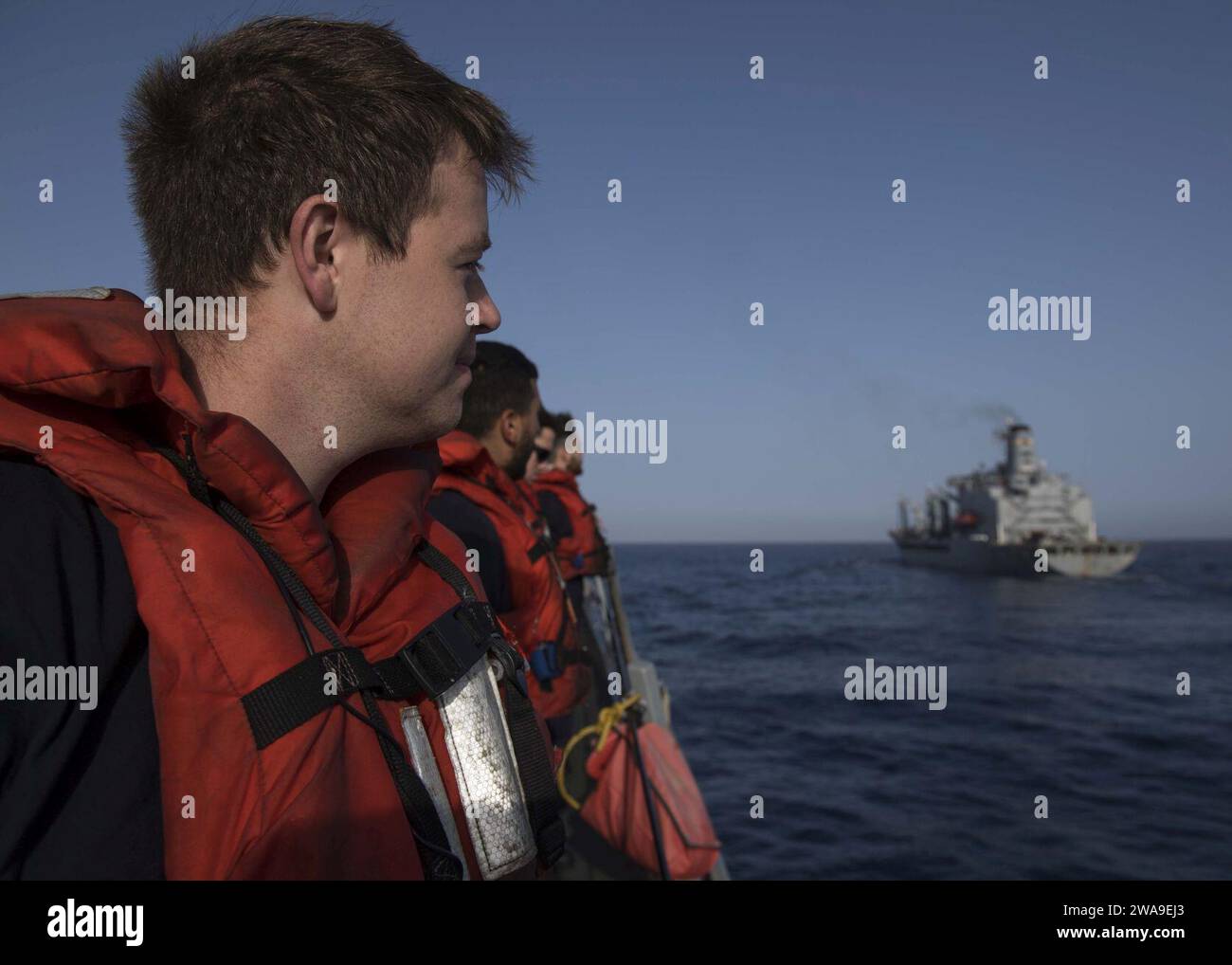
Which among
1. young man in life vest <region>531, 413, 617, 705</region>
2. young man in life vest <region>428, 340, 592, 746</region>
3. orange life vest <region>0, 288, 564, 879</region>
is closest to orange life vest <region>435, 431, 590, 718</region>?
young man in life vest <region>428, 340, 592, 746</region>

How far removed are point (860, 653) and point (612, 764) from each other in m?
30.6

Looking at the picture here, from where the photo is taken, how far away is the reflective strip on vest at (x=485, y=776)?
5.72ft

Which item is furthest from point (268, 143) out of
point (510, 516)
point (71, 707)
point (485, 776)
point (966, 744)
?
point (966, 744)

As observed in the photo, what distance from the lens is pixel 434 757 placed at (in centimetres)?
169

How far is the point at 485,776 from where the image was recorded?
5.86ft

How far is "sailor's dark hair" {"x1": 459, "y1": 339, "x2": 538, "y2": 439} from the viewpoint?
478cm

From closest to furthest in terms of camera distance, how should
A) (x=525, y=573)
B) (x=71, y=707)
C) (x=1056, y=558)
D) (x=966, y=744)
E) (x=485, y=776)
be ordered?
1. (x=71, y=707)
2. (x=485, y=776)
3. (x=525, y=573)
4. (x=966, y=744)
5. (x=1056, y=558)

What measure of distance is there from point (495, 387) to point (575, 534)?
3.97m

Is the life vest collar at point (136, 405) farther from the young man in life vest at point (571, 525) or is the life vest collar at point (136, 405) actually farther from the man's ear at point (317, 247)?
the young man in life vest at point (571, 525)

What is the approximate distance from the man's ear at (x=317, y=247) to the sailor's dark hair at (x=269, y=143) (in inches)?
1.3

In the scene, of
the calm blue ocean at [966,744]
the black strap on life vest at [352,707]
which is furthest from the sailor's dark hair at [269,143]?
the calm blue ocean at [966,744]

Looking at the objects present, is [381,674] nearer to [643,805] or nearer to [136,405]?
[136,405]
